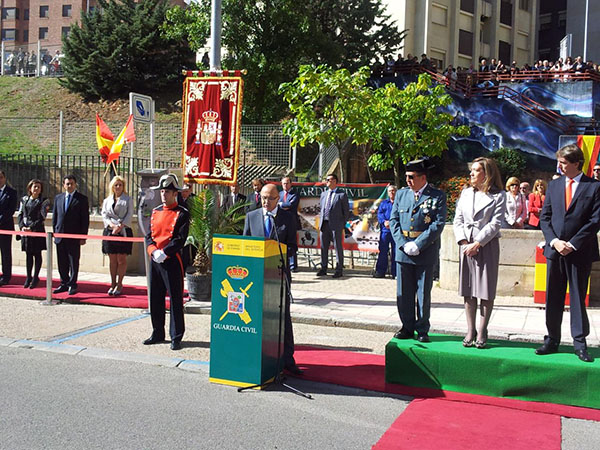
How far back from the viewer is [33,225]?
38.1 feet

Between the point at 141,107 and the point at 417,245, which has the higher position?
the point at 141,107

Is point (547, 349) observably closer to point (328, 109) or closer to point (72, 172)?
point (328, 109)

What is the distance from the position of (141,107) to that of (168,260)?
6928 millimetres

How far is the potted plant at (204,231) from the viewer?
34.0 ft

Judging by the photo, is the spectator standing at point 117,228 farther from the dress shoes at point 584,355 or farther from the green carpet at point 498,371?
→ the dress shoes at point 584,355

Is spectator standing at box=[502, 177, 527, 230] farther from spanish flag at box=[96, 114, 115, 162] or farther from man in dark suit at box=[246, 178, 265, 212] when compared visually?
spanish flag at box=[96, 114, 115, 162]

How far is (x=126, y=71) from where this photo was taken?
40.6m

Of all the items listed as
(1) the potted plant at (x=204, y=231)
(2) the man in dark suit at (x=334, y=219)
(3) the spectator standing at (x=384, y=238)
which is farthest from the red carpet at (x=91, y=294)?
(3) the spectator standing at (x=384, y=238)

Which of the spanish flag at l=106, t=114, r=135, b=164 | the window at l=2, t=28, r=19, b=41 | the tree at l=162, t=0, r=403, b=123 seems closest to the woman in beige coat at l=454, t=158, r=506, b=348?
the spanish flag at l=106, t=114, r=135, b=164

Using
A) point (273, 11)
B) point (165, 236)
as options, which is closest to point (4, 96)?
point (273, 11)

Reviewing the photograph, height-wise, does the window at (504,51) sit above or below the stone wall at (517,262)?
above

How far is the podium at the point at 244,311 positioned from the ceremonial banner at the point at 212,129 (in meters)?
4.89

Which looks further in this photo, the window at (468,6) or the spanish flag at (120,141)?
the window at (468,6)

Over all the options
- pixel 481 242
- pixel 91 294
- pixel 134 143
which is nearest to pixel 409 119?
pixel 134 143
